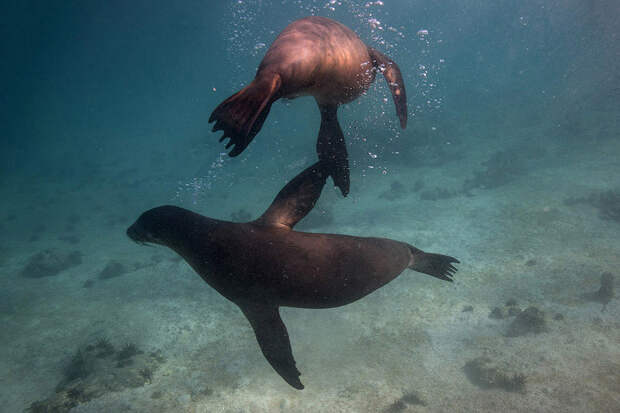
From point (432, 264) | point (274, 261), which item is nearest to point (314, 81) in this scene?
point (274, 261)

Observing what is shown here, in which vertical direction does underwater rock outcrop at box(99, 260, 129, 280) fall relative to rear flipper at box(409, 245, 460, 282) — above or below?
above

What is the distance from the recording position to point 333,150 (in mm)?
3301

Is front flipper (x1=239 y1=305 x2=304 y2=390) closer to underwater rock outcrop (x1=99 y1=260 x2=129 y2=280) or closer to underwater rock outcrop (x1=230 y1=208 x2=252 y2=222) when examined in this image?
underwater rock outcrop (x1=99 y1=260 x2=129 y2=280)

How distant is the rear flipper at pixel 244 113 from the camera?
4.48 ft

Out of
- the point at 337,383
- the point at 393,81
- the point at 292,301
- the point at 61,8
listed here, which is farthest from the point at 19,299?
the point at 61,8

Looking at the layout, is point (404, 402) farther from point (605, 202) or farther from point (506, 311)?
point (605, 202)

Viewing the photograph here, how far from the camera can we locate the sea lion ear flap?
2926 millimetres

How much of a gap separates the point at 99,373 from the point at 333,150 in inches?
242

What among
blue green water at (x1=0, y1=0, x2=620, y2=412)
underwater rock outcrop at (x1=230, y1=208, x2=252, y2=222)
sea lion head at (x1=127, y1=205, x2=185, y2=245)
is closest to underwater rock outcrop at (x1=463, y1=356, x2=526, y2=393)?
blue green water at (x1=0, y1=0, x2=620, y2=412)

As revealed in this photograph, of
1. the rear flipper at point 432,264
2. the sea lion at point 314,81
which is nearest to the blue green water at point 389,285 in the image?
the rear flipper at point 432,264

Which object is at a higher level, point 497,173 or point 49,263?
point 497,173

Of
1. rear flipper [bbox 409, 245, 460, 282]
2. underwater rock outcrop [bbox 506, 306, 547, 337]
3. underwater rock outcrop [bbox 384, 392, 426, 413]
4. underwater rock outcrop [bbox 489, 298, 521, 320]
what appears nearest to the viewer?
rear flipper [bbox 409, 245, 460, 282]

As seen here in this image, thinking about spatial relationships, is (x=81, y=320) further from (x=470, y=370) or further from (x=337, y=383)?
(x=470, y=370)

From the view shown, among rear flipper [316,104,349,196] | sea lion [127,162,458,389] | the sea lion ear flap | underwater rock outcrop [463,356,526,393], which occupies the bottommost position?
underwater rock outcrop [463,356,526,393]
